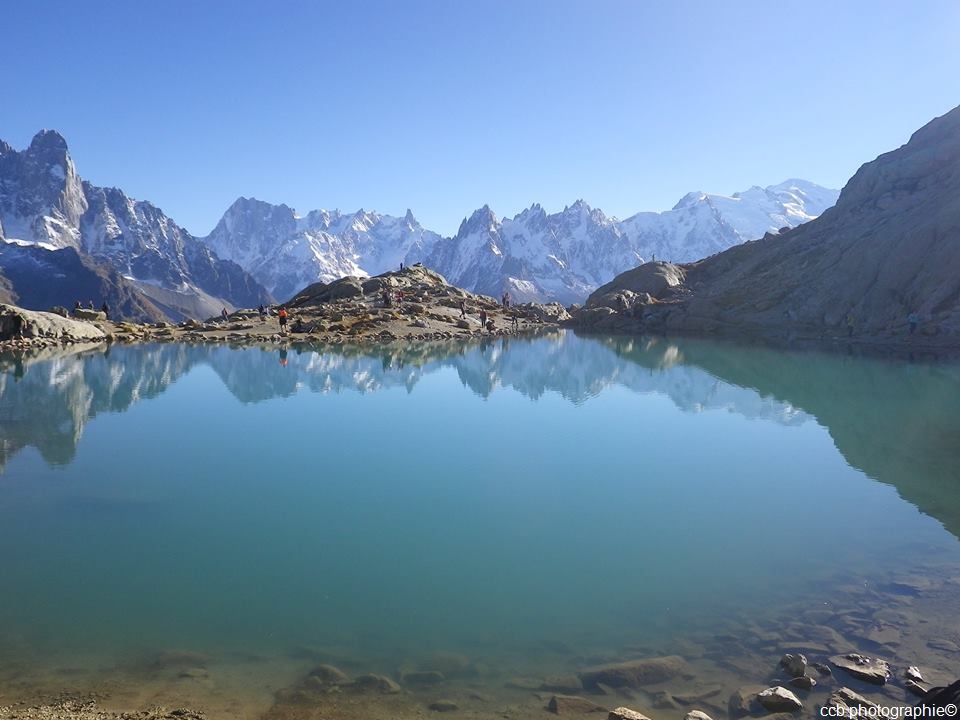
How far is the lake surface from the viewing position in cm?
946

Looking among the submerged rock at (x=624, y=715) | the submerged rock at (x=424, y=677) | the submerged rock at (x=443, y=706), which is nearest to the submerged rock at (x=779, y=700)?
the submerged rock at (x=624, y=715)

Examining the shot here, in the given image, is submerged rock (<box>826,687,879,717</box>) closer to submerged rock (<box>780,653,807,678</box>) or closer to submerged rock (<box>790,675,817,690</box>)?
submerged rock (<box>790,675,817,690</box>)

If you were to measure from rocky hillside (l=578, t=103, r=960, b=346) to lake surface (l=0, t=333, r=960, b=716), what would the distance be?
36.6m

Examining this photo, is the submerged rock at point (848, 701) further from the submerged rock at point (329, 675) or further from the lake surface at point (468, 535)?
the submerged rock at point (329, 675)

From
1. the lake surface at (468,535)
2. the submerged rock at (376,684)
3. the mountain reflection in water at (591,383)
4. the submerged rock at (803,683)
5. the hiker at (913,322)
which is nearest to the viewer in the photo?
the submerged rock at (376,684)

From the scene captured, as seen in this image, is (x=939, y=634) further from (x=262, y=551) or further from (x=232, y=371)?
(x=232, y=371)

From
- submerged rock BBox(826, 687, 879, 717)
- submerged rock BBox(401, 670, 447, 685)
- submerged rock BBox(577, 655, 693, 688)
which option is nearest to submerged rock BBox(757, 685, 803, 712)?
submerged rock BBox(826, 687, 879, 717)

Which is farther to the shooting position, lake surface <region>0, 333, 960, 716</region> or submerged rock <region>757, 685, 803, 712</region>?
lake surface <region>0, 333, 960, 716</region>

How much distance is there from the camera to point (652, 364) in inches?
1827

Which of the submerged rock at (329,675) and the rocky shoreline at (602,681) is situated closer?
the rocky shoreline at (602,681)

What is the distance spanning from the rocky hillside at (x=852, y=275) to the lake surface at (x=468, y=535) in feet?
120

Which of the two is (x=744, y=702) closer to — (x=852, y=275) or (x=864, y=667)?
(x=864, y=667)

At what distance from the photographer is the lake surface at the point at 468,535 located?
9461mm

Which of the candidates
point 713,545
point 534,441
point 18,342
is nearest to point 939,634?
point 713,545
